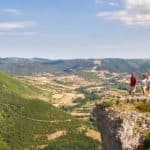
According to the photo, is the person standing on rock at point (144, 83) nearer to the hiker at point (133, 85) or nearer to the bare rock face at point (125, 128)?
the hiker at point (133, 85)

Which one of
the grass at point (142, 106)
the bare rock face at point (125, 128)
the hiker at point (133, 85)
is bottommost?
the bare rock face at point (125, 128)

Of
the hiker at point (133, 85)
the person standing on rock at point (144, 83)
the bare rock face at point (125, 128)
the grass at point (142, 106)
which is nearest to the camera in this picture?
the bare rock face at point (125, 128)

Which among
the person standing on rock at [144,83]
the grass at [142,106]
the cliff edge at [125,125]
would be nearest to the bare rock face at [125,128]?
the cliff edge at [125,125]

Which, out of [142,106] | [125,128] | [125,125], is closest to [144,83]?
[142,106]

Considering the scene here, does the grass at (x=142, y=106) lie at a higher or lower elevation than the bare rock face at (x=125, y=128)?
higher

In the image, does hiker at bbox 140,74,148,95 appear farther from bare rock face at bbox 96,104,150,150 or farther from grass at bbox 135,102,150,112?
bare rock face at bbox 96,104,150,150

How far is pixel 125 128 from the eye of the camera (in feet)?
106

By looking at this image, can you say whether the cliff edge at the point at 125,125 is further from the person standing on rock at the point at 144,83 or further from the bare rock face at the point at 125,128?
the person standing on rock at the point at 144,83

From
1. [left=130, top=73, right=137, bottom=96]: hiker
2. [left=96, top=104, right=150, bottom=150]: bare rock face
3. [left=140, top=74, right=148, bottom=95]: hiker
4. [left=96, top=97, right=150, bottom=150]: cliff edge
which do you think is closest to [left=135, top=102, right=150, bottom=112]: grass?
[left=96, top=97, right=150, bottom=150]: cliff edge

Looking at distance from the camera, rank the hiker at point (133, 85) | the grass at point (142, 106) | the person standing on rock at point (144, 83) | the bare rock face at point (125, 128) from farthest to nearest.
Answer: the person standing on rock at point (144, 83), the hiker at point (133, 85), the grass at point (142, 106), the bare rock face at point (125, 128)

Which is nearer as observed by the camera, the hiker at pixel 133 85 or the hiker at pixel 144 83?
the hiker at pixel 133 85

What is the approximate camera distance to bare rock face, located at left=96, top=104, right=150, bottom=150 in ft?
106

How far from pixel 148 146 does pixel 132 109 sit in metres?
4.16

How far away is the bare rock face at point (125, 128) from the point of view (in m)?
32.2
